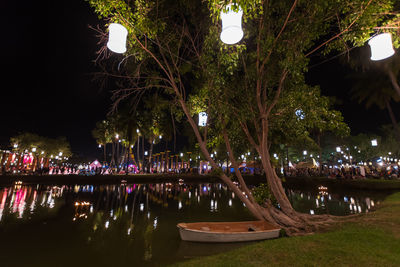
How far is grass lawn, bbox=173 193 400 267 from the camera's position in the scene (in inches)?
178

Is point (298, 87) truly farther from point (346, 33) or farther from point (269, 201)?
point (269, 201)

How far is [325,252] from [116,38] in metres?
7.89

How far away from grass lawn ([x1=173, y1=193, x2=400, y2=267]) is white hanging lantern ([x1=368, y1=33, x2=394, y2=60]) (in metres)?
5.33

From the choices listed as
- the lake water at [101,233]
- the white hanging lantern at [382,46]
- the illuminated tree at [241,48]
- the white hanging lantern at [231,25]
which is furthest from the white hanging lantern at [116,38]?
the white hanging lantern at [382,46]

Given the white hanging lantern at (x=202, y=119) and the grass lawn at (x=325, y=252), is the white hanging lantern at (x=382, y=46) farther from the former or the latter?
the white hanging lantern at (x=202, y=119)

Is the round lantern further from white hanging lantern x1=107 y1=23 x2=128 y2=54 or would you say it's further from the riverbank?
the riverbank

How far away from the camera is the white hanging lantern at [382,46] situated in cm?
556

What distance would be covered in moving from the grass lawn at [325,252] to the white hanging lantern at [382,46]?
533 cm

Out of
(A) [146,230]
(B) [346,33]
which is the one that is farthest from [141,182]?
(B) [346,33]

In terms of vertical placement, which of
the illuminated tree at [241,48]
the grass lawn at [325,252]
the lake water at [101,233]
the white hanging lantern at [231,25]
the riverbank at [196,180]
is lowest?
the lake water at [101,233]

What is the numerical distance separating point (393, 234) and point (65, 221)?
15.4 m

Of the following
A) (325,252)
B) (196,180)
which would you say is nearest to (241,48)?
(325,252)

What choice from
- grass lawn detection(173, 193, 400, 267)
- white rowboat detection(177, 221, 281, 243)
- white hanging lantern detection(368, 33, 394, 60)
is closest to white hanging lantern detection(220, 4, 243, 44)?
white hanging lantern detection(368, 33, 394, 60)

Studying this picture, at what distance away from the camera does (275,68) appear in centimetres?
962
